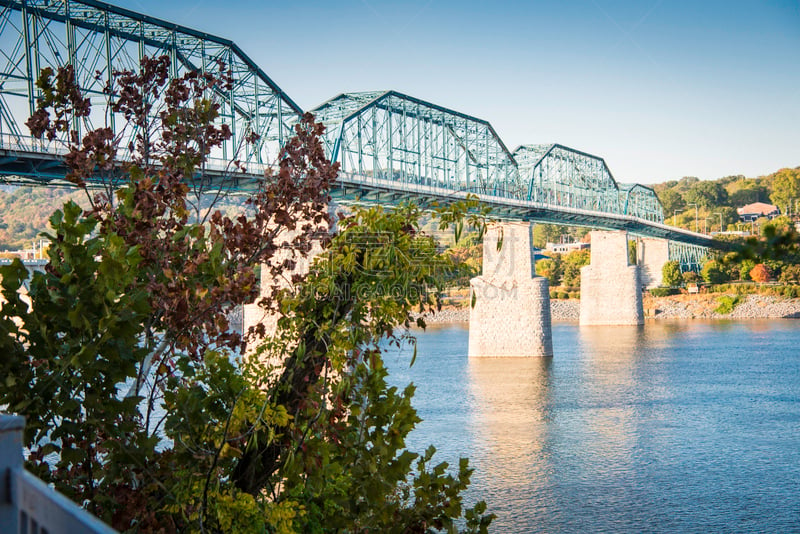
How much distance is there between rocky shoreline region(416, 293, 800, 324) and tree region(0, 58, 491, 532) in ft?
213

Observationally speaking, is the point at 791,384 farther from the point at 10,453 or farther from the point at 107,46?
the point at 10,453

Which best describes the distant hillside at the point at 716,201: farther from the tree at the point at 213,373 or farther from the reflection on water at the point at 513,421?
the tree at the point at 213,373

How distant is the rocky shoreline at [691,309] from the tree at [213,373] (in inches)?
2560

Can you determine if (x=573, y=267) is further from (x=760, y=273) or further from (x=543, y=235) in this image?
(x=543, y=235)

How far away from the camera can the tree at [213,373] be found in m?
3.83

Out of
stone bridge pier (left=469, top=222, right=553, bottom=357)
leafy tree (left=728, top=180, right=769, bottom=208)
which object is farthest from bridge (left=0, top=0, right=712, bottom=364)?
leafy tree (left=728, top=180, right=769, bottom=208)

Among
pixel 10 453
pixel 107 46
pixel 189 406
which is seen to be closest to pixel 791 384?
pixel 107 46

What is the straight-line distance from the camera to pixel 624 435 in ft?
73.2

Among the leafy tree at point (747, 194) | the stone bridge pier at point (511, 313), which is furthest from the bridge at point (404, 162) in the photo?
the leafy tree at point (747, 194)

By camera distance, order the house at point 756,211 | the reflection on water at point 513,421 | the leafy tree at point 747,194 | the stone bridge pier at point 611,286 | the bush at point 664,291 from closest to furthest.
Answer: the reflection on water at point 513,421, the stone bridge pier at point 611,286, the bush at point 664,291, the house at point 756,211, the leafy tree at point 747,194

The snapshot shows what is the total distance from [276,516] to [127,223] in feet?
6.41

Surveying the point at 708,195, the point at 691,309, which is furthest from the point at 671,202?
the point at 691,309

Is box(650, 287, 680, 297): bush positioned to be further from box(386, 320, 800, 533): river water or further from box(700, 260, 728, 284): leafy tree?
box(386, 320, 800, 533): river water

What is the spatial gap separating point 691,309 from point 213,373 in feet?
244
